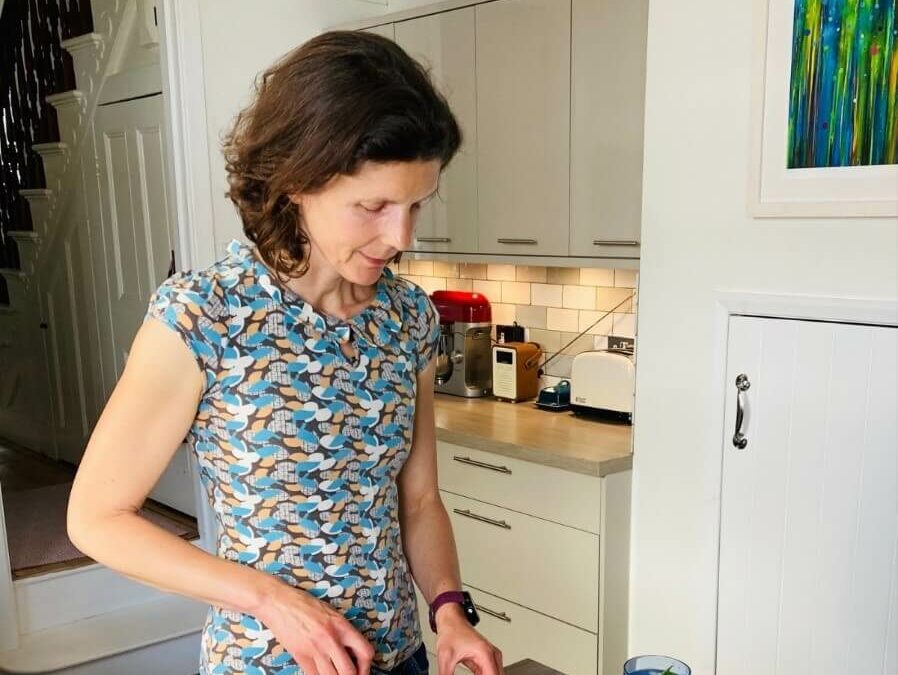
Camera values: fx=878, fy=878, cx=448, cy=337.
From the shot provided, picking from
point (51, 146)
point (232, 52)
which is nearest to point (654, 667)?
point (232, 52)

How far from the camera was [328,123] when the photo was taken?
982 millimetres

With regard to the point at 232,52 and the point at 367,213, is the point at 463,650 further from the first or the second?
the point at 232,52

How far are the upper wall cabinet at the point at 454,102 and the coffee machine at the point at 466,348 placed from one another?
0.27 m

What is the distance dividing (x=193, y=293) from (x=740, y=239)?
1594 millimetres

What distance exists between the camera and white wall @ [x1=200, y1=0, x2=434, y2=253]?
3172mm

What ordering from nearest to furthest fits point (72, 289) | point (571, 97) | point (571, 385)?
1. point (571, 97)
2. point (571, 385)
3. point (72, 289)

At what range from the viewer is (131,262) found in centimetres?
395

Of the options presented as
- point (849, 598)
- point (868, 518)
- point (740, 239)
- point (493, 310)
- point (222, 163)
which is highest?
point (222, 163)

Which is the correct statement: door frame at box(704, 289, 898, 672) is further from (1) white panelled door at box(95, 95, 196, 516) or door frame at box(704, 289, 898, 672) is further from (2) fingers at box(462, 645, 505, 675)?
(1) white panelled door at box(95, 95, 196, 516)

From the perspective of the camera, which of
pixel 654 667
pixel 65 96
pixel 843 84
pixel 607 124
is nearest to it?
pixel 654 667

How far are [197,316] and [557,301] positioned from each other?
2414 millimetres

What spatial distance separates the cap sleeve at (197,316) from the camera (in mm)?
997

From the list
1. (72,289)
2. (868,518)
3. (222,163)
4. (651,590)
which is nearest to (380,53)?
(868,518)

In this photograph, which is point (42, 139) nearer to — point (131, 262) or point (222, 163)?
point (131, 262)
